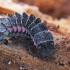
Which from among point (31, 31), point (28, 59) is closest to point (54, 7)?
point (31, 31)

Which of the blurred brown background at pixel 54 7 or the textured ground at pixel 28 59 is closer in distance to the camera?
the textured ground at pixel 28 59

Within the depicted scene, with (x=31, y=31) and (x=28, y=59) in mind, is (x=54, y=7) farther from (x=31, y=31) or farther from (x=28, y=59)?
(x=28, y=59)

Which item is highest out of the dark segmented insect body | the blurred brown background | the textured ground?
the blurred brown background

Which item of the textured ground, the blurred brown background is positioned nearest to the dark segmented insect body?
the textured ground

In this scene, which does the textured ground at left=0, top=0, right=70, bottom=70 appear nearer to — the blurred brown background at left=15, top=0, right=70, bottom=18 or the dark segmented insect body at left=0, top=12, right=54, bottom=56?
the dark segmented insect body at left=0, top=12, right=54, bottom=56

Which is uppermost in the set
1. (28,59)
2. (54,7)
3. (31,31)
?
(54,7)

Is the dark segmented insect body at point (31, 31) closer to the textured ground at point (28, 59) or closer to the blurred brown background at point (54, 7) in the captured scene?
the textured ground at point (28, 59)

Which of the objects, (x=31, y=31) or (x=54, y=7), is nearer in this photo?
(x=31, y=31)

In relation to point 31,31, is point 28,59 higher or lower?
lower

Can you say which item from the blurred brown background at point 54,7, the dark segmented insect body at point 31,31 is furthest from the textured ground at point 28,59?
the blurred brown background at point 54,7
